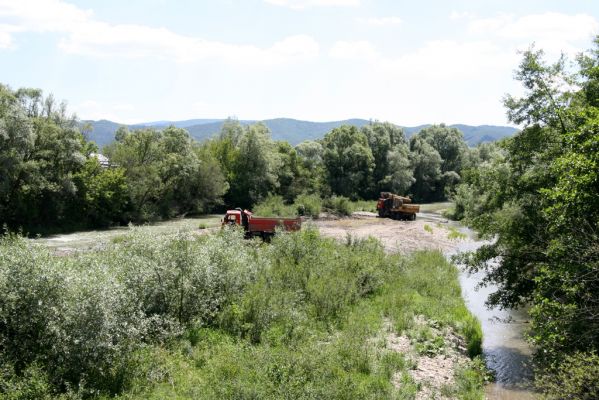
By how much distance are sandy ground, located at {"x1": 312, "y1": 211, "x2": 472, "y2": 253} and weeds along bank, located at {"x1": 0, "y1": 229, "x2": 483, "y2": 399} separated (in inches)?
Result: 645

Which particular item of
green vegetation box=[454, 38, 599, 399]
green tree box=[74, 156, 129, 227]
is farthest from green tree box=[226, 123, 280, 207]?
green vegetation box=[454, 38, 599, 399]

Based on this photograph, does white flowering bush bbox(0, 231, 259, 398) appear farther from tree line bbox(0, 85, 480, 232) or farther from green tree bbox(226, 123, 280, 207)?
green tree bbox(226, 123, 280, 207)

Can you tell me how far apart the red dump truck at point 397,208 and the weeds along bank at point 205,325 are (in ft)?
129

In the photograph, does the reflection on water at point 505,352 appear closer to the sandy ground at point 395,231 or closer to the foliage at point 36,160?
the sandy ground at point 395,231

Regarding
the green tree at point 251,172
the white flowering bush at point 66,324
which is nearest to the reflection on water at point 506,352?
the white flowering bush at point 66,324

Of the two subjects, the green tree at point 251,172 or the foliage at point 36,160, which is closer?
the foliage at point 36,160

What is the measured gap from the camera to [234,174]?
6869 centimetres

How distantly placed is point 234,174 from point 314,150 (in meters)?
23.3

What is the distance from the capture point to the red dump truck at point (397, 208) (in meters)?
63.7

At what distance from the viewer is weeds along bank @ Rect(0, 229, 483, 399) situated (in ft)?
39.5

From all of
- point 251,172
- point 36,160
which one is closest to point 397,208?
point 251,172

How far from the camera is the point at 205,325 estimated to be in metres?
16.9

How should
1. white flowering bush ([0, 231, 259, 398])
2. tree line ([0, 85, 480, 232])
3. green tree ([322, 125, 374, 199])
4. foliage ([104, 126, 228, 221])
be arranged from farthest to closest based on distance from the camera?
green tree ([322, 125, 374, 199]), foliage ([104, 126, 228, 221]), tree line ([0, 85, 480, 232]), white flowering bush ([0, 231, 259, 398])

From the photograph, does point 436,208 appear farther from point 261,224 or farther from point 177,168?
point 261,224
